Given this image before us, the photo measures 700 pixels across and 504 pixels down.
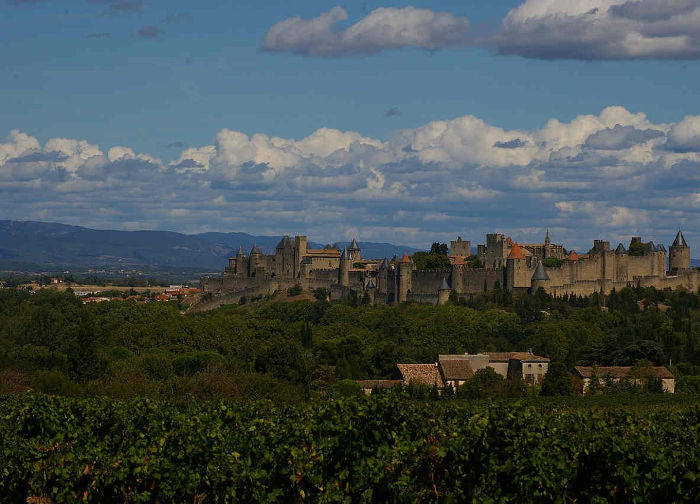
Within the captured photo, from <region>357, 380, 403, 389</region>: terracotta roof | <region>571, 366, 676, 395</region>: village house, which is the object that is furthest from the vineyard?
<region>571, 366, 676, 395</region>: village house

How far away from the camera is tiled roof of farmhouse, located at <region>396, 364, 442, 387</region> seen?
59656mm

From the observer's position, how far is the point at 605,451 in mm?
19609

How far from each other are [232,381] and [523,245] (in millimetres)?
60394

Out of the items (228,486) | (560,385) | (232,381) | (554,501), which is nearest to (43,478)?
(228,486)

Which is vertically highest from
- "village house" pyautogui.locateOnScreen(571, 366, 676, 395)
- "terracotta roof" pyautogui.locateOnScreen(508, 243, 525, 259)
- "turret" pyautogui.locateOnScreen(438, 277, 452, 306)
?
"terracotta roof" pyautogui.locateOnScreen(508, 243, 525, 259)

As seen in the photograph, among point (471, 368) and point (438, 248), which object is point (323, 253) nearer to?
point (438, 248)

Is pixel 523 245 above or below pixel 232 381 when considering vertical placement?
above

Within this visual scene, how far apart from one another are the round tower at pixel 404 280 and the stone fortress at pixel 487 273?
8 centimetres

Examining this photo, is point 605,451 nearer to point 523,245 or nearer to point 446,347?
point 446,347

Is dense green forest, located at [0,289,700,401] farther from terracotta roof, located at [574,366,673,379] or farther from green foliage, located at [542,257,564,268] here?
green foliage, located at [542,257,564,268]

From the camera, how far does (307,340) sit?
7325 centimetres

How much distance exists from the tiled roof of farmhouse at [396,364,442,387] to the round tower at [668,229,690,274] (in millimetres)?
36428

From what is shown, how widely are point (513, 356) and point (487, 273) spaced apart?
22.5 m

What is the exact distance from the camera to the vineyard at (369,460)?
19.1 meters
